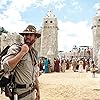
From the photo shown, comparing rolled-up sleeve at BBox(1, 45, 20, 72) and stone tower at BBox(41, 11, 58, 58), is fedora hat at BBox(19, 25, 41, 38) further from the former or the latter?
stone tower at BBox(41, 11, 58, 58)

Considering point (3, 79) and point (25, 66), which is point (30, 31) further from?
point (3, 79)

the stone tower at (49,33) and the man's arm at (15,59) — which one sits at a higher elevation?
the stone tower at (49,33)

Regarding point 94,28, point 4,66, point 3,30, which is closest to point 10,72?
point 4,66

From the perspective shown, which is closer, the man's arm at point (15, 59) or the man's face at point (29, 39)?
the man's arm at point (15, 59)

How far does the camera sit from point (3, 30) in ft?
165

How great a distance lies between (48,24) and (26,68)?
36549mm

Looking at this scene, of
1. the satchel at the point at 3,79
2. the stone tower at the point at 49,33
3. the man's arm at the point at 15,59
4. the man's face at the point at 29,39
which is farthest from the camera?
the stone tower at the point at 49,33

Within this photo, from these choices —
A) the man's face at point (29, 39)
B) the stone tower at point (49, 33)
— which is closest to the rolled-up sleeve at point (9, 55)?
the man's face at point (29, 39)

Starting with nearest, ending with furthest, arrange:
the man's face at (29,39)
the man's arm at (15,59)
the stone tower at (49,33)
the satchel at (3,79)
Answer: the man's arm at (15,59), the satchel at (3,79), the man's face at (29,39), the stone tower at (49,33)

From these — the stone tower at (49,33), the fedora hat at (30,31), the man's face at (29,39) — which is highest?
the stone tower at (49,33)

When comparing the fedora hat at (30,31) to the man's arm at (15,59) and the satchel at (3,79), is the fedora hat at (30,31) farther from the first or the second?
the satchel at (3,79)

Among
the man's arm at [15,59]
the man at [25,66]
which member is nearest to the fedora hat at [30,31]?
the man at [25,66]

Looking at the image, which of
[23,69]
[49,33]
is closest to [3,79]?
[23,69]

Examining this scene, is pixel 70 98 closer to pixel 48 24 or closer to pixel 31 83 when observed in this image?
pixel 31 83
